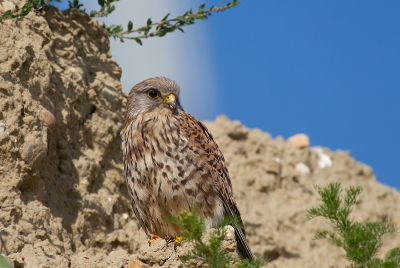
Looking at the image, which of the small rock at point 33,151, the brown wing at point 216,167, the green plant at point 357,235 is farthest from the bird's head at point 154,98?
the green plant at point 357,235

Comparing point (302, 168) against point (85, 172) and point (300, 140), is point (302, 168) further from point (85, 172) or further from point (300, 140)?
point (85, 172)

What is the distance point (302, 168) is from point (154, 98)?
100 inches

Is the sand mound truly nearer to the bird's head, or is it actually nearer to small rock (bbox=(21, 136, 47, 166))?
small rock (bbox=(21, 136, 47, 166))

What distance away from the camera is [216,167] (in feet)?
16.2

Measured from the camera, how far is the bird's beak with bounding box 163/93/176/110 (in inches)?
203

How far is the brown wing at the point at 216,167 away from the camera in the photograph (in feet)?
16.0

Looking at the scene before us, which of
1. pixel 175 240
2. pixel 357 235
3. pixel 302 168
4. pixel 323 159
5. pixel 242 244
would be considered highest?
pixel 323 159

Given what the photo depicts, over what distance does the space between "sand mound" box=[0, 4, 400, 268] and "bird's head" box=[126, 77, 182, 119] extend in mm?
410

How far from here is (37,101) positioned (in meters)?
4.89

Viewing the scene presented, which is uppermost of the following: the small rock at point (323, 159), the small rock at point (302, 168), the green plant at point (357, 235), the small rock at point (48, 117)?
the small rock at point (323, 159)

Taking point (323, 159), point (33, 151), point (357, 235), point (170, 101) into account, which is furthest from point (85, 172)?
point (323, 159)

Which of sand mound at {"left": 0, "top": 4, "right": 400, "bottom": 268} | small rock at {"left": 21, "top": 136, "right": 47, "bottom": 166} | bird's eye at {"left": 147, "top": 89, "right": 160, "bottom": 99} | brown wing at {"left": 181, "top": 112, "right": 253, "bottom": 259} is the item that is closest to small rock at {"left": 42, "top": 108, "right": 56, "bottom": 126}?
sand mound at {"left": 0, "top": 4, "right": 400, "bottom": 268}

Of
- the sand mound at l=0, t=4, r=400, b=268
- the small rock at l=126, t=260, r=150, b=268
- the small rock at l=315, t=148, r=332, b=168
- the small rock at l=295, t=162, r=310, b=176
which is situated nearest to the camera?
the small rock at l=126, t=260, r=150, b=268

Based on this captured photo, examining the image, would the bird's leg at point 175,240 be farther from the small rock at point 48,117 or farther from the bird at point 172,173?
the small rock at point 48,117
